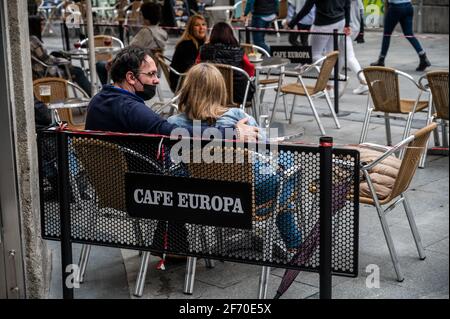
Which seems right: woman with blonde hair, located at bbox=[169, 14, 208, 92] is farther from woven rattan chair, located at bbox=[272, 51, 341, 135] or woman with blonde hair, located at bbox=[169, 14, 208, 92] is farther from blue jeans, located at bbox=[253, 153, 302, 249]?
blue jeans, located at bbox=[253, 153, 302, 249]

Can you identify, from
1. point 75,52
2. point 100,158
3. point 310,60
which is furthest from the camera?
point 75,52

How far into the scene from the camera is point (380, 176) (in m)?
5.47

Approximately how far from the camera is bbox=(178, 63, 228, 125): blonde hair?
5.24 meters

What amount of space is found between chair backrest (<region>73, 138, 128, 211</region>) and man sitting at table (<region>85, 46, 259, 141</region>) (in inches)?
20.7

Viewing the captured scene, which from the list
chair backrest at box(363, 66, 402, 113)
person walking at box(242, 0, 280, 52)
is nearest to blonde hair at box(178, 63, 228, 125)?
chair backrest at box(363, 66, 402, 113)

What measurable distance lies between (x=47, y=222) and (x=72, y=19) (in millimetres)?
9432

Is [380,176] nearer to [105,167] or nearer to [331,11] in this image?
[105,167]

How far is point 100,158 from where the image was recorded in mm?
4547

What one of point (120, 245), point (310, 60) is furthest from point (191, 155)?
point (310, 60)

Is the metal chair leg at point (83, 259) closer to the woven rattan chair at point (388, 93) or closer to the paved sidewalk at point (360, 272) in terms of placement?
the paved sidewalk at point (360, 272)

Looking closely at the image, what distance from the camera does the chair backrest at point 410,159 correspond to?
5020 mm

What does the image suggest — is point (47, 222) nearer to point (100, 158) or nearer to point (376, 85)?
point (100, 158)

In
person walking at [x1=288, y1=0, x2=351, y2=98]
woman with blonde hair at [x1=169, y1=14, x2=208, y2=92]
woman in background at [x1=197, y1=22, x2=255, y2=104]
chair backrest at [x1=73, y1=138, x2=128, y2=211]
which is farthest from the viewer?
person walking at [x1=288, y1=0, x2=351, y2=98]

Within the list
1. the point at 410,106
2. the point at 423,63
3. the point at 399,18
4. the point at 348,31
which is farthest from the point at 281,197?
the point at 423,63
